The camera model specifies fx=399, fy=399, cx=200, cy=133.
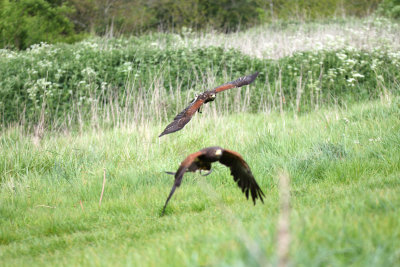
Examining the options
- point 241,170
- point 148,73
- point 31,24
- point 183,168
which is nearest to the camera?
point 183,168

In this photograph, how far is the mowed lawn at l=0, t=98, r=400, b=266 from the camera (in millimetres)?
2170

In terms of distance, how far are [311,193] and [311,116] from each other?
11.7 ft

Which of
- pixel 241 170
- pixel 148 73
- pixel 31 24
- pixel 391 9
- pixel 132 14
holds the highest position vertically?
pixel 391 9

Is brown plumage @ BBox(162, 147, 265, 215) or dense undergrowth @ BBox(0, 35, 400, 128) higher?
brown plumage @ BBox(162, 147, 265, 215)

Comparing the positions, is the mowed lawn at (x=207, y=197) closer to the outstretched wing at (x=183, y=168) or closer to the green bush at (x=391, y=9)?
the outstretched wing at (x=183, y=168)

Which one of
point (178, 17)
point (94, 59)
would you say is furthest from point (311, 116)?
point (178, 17)

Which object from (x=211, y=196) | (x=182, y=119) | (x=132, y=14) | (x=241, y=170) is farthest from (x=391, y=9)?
(x=241, y=170)

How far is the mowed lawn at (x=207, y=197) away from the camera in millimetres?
2170

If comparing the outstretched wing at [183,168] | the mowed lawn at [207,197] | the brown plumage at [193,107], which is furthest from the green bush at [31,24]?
the outstretched wing at [183,168]

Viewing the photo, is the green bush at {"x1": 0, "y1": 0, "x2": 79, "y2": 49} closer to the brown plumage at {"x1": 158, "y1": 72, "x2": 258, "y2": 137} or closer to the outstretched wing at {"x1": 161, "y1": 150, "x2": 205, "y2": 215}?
the brown plumage at {"x1": 158, "y1": 72, "x2": 258, "y2": 137}

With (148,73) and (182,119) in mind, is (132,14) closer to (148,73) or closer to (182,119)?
(148,73)

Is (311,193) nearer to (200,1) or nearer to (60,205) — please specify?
(60,205)

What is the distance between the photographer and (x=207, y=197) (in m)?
4.48

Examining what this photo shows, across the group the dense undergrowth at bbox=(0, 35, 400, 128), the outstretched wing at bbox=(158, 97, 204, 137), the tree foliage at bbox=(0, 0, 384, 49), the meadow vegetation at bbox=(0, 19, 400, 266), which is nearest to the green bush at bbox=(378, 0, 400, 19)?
the tree foliage at bbox=(0, 0, 384, 49)
